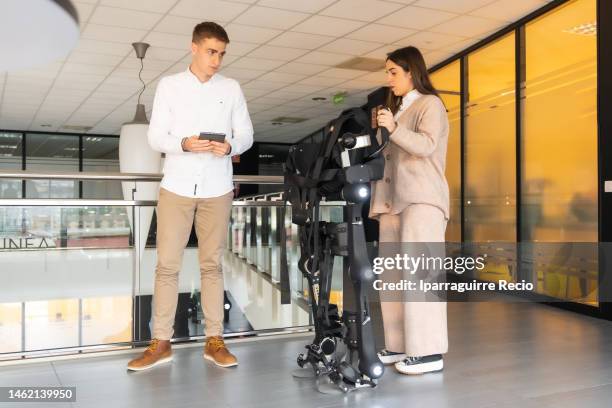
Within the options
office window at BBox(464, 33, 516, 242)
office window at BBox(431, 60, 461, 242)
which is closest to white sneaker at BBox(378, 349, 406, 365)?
office window at BBox(464, 33, 516, 242)

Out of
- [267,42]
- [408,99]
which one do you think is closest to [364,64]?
[267,42]

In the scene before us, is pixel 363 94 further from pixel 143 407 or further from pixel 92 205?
pixel 143 407

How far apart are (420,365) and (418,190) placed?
2.65ft

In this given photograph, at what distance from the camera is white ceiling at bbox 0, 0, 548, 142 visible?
4.87 meters

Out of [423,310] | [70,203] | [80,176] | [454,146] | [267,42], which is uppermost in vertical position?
[267,42]

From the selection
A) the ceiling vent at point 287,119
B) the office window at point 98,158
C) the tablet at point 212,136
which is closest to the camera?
the tablet at point 212,136

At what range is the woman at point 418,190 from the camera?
8.08ft

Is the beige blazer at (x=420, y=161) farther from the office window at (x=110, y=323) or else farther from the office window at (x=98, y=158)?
the office window at (x=98, y=158)

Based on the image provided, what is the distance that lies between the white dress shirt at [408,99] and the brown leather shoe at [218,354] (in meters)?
1.41

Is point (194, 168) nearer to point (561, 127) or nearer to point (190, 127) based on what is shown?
point (190, 127)

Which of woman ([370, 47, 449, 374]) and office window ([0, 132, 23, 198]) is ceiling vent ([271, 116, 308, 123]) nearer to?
office window ([0, 132, 23, 198])

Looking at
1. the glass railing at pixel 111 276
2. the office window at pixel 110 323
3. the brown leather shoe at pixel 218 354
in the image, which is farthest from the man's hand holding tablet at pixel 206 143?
the office window at pixel 110 323

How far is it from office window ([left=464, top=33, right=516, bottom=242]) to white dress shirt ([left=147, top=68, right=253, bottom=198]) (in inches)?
143

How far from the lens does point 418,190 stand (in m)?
2.46
